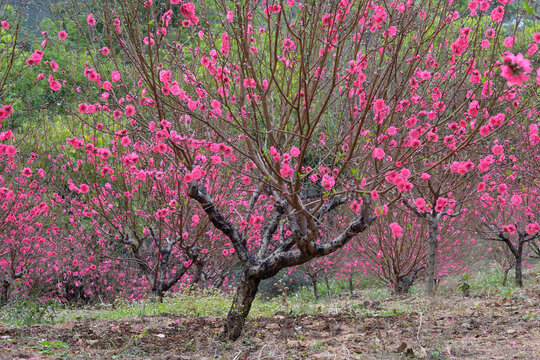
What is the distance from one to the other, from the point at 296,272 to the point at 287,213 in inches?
514

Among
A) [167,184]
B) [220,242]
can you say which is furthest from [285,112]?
[220,242]

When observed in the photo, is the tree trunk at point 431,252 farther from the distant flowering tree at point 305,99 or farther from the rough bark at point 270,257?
the rough bark at point 270,257

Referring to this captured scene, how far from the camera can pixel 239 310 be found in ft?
15.0

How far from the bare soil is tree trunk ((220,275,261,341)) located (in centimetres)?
14

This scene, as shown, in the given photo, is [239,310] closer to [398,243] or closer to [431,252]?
[431,252]

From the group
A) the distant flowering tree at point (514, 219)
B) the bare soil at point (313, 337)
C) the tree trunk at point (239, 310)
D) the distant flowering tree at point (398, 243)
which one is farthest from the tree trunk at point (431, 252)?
the distant flowering tree at point (514, 219)

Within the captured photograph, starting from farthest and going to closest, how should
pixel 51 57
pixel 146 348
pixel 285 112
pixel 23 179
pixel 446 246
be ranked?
1. pixel 51 57
2. pixel 446 246
3. pixel 23 179
4. pixel 285 112
5. pixel 146 348

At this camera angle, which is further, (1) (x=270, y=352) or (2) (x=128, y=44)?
(2) (x=128, y=44)

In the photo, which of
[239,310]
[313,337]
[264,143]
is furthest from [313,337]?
[264,143]

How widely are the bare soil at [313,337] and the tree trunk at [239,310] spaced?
0.47ft

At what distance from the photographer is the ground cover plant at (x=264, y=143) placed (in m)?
3.76

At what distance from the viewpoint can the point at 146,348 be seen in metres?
4.24

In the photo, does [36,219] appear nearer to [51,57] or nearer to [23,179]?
[23,179]

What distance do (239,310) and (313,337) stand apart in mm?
812
